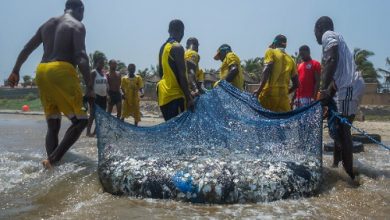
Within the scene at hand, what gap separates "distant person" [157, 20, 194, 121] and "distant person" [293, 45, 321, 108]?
9.83 feet

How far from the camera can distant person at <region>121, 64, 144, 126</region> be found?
9953 millimetres

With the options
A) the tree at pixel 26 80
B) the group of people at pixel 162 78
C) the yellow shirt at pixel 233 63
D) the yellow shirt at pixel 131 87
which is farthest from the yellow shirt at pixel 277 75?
the tree at pixel 26 80

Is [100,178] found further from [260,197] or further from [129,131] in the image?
[260,197]

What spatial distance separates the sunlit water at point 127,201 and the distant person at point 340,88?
0.33 metres

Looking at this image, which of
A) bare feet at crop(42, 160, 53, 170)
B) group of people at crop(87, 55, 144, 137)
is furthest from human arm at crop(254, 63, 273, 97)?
group of people at crop(87, 55, 144, 137)

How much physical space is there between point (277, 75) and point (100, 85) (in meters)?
3.85

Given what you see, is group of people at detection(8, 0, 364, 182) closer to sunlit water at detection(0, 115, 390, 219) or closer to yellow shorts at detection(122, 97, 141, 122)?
sunlit water at detection(0, 115, 390, 219)

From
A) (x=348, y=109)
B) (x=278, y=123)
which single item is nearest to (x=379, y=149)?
(x=348, y=109)

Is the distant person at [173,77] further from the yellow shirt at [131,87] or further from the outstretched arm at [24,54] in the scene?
the yellow shirt at [131,87]

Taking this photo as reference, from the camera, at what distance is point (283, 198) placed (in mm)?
3699

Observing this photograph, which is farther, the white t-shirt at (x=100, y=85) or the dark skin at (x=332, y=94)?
the white t-shirt at (x=100, y=85)

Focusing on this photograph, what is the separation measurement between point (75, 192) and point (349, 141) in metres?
2.68

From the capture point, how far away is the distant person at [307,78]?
759 centimetres

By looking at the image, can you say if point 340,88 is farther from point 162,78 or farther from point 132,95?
point 132,95
